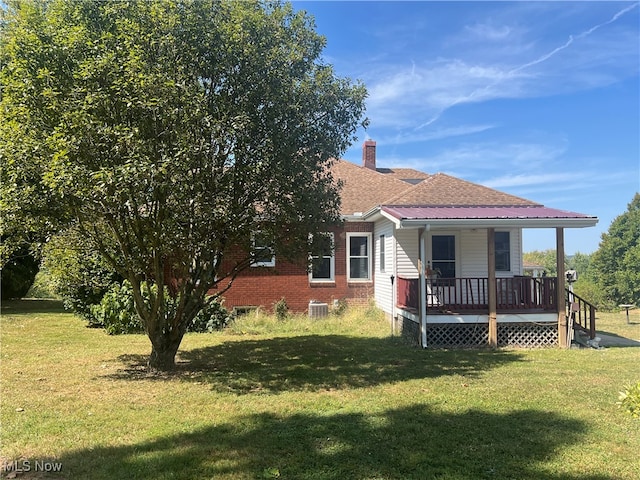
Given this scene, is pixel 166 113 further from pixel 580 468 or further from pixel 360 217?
pixel 360 217

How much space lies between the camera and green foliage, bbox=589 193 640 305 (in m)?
23.6

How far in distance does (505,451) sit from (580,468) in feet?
2.17

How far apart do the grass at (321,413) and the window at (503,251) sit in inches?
158

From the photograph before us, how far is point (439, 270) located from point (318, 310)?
4.18 metres

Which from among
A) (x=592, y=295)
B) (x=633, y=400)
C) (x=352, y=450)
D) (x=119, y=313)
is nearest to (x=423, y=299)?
(x=352, y=450)

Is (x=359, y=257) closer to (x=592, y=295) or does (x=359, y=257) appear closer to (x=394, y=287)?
(x=394, y=287)

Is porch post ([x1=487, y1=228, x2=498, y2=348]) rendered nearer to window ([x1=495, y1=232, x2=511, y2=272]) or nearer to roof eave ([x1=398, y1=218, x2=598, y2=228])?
A: roof eave ([x1=398, y1=218, x2=598, y2=228])

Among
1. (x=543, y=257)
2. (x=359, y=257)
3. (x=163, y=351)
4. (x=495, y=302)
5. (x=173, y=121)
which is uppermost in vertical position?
(x=173, y=121)

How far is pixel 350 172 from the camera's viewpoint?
64.3 feet

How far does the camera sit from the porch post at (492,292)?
10.6 metres

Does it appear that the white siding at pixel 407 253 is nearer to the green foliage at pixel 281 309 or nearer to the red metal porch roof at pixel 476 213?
the red metal porch roof at pixel 476 213

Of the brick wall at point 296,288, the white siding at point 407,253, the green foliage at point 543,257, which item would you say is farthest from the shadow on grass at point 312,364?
the green foliage at point 543,257

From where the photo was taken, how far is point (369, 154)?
2294 cm

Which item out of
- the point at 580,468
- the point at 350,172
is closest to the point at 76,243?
the point at 580,468
